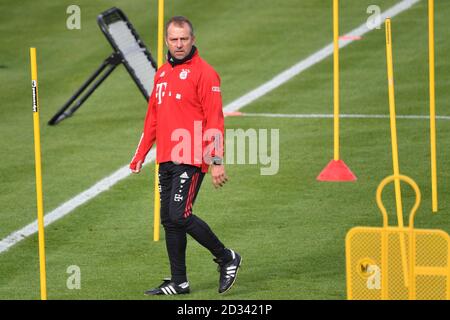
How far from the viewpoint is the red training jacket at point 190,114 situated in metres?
11.4

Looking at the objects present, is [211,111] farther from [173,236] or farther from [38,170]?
[38,170]

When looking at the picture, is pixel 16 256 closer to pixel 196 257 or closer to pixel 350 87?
pixel 196 257

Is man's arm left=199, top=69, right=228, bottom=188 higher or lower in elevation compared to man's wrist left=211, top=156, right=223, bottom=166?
higher

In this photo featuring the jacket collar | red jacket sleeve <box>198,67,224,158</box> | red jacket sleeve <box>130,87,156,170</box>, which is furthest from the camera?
red jacket sleeve <box>130,87,156,170</box>

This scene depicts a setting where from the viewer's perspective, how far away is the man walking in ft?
37.2

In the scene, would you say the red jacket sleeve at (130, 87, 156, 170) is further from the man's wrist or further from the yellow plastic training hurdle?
the yellow plastic training hurdle

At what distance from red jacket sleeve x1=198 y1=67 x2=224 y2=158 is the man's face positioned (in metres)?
0.24

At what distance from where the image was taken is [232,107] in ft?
68.0

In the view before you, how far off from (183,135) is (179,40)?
30.7 inches

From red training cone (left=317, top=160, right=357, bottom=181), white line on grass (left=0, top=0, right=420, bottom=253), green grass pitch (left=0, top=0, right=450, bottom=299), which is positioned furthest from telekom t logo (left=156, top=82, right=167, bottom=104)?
red training cone (left=317, top=160, right=357, bottom=181)

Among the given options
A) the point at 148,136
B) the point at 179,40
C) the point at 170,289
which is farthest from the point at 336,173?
the point at 179,40

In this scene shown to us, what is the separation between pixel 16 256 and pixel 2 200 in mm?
2451

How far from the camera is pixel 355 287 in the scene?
10383 millimetres

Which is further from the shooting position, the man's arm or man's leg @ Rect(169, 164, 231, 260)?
man's leg @ Rect(169, 164, 231, 260)
